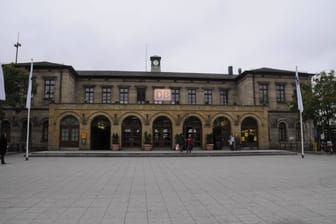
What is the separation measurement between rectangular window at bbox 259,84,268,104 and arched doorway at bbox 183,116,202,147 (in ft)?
35.3

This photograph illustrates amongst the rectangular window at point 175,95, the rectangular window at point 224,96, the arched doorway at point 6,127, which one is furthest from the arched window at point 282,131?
the arched doorway at point 6,127

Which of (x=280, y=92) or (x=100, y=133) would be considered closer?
(x=100, y=133)

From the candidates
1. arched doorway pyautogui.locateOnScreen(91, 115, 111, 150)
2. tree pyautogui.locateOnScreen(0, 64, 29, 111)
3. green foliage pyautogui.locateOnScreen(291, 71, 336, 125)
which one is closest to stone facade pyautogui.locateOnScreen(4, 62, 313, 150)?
arched doorway pyautogui.locateOnScreen(91, 115, 111, 150)

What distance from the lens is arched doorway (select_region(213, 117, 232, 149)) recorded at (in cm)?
2664

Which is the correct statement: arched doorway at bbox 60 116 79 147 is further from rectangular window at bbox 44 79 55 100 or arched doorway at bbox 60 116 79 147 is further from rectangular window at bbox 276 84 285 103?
rectangular window at bbox 276 84 285 103

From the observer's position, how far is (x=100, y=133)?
1038 inches

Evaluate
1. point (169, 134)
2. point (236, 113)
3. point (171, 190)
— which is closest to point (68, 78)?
point (169, 134)

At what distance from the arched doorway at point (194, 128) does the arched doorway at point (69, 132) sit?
1204 centimetres

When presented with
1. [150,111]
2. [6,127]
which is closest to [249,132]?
[150,111]

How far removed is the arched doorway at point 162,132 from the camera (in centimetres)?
2581

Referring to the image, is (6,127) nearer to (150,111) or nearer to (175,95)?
(150,111)

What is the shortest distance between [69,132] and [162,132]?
10136mm

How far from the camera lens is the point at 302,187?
7.46 metres

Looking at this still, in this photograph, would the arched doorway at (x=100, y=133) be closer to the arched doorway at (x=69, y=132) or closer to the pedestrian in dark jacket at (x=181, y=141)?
the arched doorway at (x=69, y=132)
